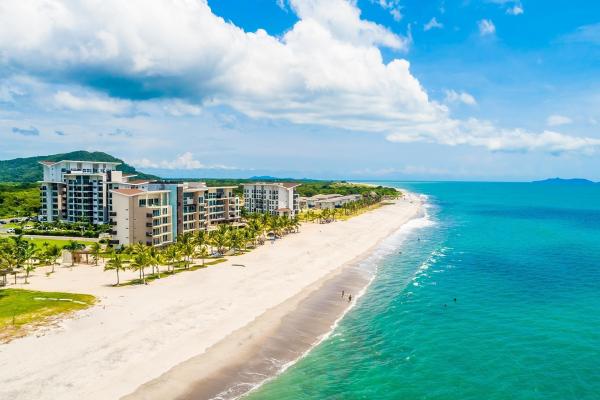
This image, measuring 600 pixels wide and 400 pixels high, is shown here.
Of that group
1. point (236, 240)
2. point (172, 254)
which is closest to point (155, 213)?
point (236, 240)

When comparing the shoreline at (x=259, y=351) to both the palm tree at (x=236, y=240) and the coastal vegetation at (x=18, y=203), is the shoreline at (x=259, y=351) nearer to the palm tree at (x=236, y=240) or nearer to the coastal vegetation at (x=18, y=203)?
the palm tree at (x=236, y=240)

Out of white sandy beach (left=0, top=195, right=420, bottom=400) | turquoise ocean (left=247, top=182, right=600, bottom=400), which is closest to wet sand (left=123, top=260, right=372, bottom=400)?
white sandy beach (left=0, top=195, right=420, bottom=400)

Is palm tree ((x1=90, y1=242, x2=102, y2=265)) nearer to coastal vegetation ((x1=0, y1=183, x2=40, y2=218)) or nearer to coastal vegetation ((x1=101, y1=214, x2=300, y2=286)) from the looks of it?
coastal vegetation ((x1=101, y1=214, x2=300, y2=286))

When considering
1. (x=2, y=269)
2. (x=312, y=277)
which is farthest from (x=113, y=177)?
(x=312, y=277)

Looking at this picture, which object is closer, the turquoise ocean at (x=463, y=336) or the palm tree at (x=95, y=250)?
the turquoise ocean at (x=463, y=336)

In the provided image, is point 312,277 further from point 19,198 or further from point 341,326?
point 19,198

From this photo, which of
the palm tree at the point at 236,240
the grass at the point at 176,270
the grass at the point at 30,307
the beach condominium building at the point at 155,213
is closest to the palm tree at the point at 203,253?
the grass at the point at 176,270
